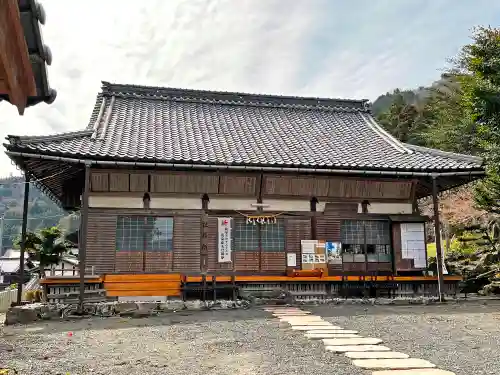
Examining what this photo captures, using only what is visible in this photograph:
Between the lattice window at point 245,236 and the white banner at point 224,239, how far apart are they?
8.4 inches

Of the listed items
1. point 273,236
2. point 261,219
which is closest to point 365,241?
point 273,236

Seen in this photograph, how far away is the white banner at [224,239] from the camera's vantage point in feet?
45.3

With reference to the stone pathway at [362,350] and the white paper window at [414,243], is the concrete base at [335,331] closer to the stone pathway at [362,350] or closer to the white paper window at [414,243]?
the stone pathway at [362,350]

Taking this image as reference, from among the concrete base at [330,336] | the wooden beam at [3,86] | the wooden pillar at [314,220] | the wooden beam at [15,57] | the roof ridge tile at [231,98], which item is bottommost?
the concrete base at [330,336]

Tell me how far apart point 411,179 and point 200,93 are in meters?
9.28

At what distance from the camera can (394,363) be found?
227 inches

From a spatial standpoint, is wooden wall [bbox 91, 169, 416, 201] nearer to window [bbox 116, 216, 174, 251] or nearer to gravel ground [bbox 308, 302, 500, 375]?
window [bbox 116, 216, 174, 251]

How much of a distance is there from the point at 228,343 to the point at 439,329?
14.1ft

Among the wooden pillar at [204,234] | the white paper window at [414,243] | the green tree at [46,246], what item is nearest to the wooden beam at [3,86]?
the wooden pillar at [204,234]

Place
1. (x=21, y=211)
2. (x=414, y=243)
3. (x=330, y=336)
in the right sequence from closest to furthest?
(x=330, y=336) → (x=414, y=243) → (x=21, y=211)

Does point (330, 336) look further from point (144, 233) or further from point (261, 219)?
point (144, 233)

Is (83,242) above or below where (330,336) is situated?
above

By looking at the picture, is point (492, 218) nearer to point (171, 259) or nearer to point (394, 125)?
point (171, 259)

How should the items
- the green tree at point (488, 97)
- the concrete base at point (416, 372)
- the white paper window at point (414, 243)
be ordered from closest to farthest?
the concrete base at point (416, 372) < the green tree at point (488, 97) < the white paper window at point (414, 243)
